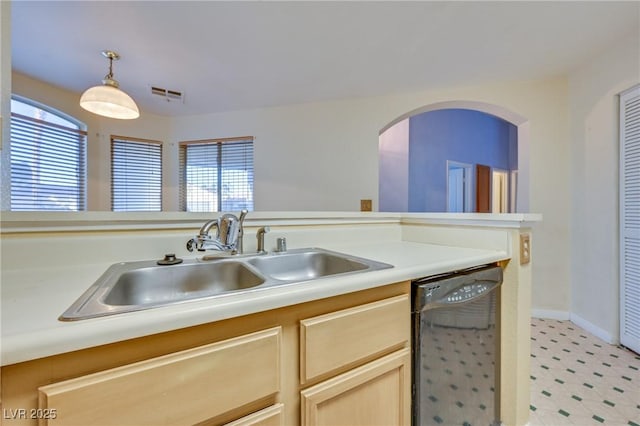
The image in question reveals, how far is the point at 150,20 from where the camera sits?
1935mm

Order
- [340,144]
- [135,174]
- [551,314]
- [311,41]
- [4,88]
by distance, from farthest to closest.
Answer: [135,174], [340,144], [551,314], [311,41], [4,88]

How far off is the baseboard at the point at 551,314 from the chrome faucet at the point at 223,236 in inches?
118

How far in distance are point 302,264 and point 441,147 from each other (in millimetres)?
4134

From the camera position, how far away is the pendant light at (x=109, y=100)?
6.52 ft

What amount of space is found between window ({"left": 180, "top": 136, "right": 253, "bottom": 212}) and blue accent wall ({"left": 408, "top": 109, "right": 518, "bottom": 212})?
2483mm

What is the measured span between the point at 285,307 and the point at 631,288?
2729 mm

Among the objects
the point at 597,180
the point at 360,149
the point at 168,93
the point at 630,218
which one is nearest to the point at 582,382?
the point at 630,218

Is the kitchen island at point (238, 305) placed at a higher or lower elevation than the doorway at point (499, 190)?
lower

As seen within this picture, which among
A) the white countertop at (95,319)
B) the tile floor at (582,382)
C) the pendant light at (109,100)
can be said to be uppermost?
the pendant light at (109,100)

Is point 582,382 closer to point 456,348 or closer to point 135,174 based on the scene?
point 456,348

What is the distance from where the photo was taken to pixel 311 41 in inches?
85.4

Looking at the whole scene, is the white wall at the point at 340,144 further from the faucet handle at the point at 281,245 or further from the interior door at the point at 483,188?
the interior door at the point at 483,188

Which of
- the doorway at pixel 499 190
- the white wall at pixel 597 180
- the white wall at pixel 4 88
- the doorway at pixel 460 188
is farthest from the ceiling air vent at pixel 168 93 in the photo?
the doorway at pixel 499 190

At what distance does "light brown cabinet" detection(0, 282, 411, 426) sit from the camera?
1.51 ft
